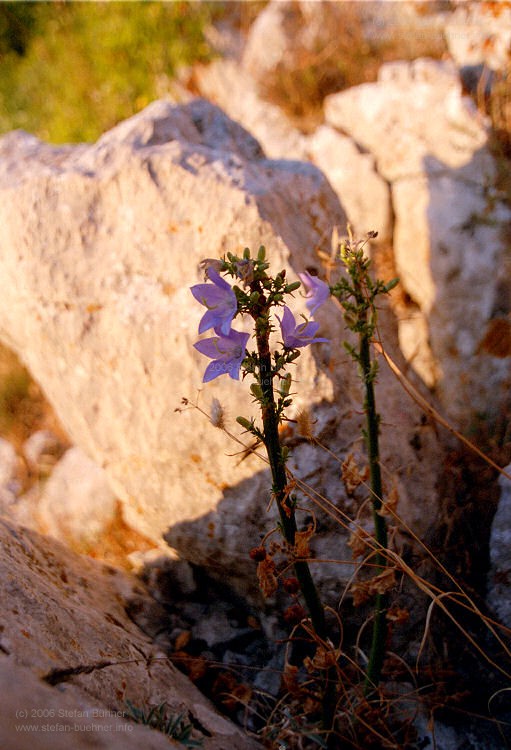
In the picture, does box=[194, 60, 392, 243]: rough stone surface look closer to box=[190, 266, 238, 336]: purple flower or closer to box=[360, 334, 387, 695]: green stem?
box=[360, 334, 387, 695]: green stem

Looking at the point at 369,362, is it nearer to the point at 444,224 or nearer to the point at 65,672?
the point at 65,672

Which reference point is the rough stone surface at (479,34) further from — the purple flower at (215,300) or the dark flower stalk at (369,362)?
the purple flower at (215,300)

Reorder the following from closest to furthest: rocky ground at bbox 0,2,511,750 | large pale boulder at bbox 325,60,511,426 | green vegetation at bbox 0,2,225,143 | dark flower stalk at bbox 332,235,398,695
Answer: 1. dark flower stalk at bbox 332,235,398,695
2. rocky ground at bbox 0,2,511,750
3. large pale boulder at bbox 325,60,511,426
4. green vegetation at bbox 0,2,225,143

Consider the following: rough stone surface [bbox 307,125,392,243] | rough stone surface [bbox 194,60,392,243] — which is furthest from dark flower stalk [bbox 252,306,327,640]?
rough stone surface [bbox 307,125,392,243]

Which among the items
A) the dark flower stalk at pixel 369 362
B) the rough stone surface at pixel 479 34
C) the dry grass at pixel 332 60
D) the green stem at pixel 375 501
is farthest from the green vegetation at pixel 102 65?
the green stem at pixel 375 501

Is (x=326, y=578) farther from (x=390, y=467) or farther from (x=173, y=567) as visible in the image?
(x=173, y=567)

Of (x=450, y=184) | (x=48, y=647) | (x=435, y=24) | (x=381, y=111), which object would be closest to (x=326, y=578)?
(x=48, y=647)

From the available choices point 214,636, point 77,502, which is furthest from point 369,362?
point 77,502
